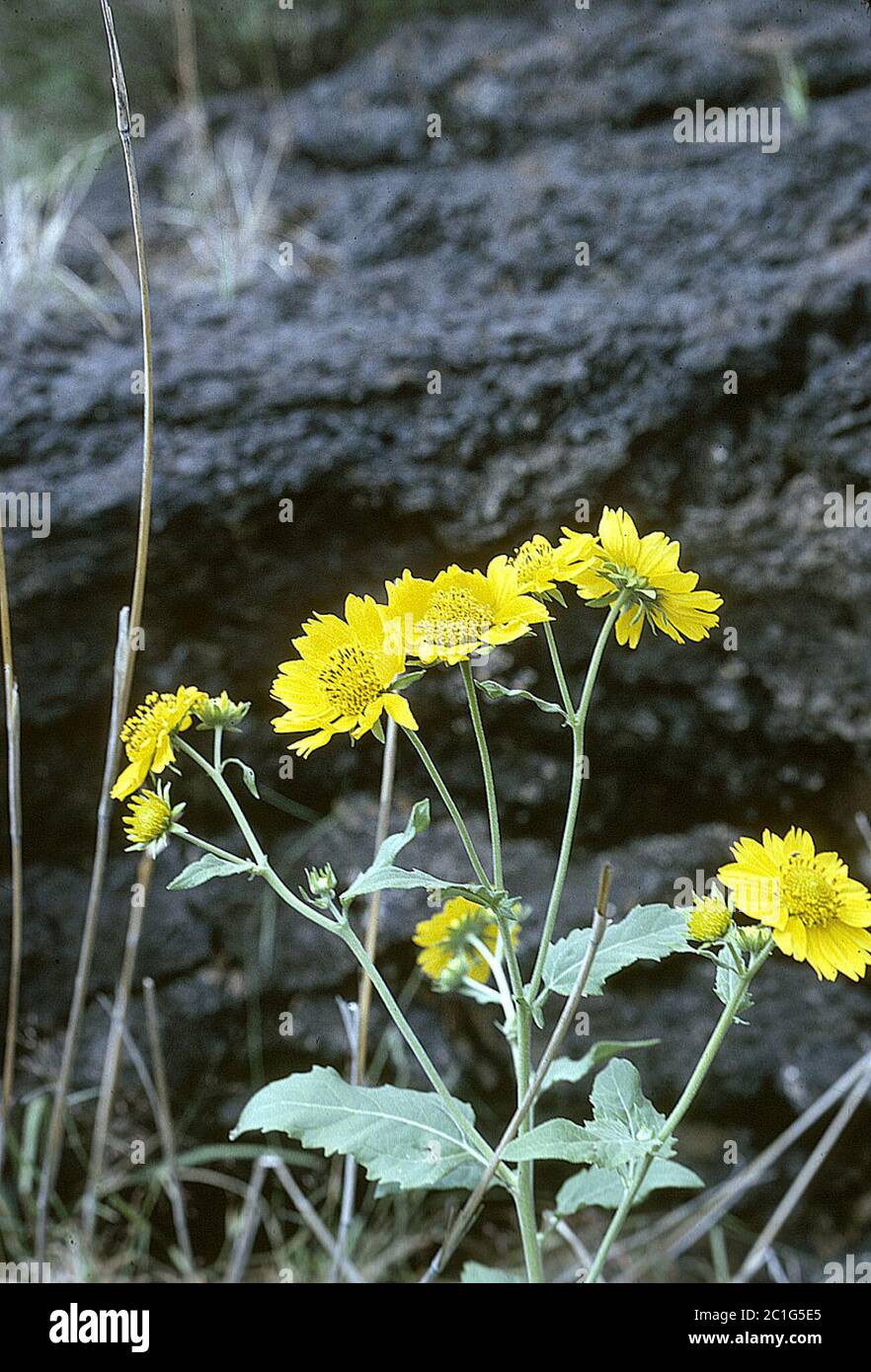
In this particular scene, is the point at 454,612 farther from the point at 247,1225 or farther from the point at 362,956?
the point at 247,1225

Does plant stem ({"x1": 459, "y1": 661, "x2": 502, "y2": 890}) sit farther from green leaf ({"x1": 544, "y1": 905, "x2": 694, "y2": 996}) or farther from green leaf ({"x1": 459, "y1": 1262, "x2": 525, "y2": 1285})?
green leaf ({"x1": 459, "y1": 1262, "x2": 525, "y2": 1285})

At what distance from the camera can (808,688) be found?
1104mm

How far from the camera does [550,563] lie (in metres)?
0.54

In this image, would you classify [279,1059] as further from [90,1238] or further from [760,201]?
[760,201]

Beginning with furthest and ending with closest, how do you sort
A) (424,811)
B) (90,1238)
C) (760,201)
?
1. (760,201)
2. (90,1238)
3. (424,811)

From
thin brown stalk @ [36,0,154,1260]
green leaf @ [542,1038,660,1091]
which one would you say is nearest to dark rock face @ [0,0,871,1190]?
thin brown stalk @ [36,0,154,1260]

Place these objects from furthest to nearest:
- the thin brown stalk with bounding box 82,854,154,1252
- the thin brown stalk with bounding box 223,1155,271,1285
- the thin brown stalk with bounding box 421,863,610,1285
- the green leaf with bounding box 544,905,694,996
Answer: the thin brown stalk with bounding box 223,1155,271,1285 < the thin brown stalk with bounding box 82,854,154,1252 < the green leaf with bounding box 544,905,694,996 < the thin brown stalk with bounding box 421,863,610,1285

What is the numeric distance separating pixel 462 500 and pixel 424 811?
0.62 meters

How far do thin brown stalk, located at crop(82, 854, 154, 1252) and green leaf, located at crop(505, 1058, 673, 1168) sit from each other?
1.23 ft

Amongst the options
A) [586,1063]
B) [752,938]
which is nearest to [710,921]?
[752,938]

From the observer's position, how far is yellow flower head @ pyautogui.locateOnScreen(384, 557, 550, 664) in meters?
0.51

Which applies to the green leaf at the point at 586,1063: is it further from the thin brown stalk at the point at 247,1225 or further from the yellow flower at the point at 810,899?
the thin brown stalk at the point at 247,1225

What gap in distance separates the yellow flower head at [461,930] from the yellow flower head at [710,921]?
103 millimetres

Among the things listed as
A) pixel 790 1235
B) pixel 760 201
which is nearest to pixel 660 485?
pixel 760 201
